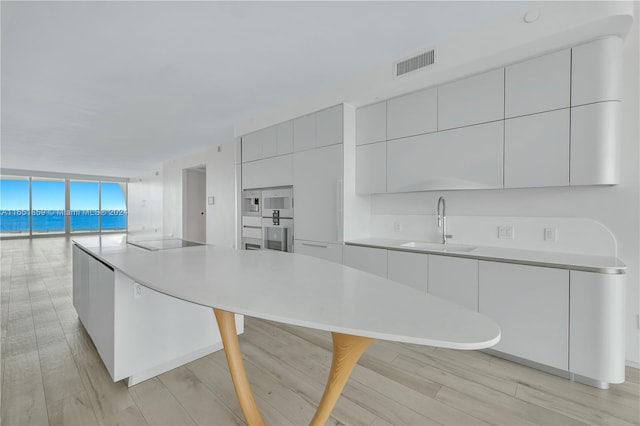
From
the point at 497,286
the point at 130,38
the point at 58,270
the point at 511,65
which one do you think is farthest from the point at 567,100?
the point at 58,270

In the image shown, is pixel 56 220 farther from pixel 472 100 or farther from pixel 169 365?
pixel 472 100

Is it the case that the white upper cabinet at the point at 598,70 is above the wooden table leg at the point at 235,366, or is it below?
above

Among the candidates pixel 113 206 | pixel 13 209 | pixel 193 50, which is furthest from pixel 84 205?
pixel 193 50

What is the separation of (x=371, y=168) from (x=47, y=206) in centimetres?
1381

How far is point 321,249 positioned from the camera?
11.5 feet

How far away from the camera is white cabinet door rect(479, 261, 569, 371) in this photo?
201cm

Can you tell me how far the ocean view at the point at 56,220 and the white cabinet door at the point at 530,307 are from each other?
1472cm

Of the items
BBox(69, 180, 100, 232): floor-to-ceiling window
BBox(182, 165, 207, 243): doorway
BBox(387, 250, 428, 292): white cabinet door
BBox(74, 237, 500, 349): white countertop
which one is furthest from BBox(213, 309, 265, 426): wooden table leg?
BBox(69, 180, 100, 232): floor-to-ceiling window

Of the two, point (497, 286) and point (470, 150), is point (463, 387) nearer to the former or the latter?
point (497, 286)

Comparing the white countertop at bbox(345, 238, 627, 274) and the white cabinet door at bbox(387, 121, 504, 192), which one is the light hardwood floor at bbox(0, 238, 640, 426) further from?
the white cabinet door at bbox(387, 121, 504, 192)

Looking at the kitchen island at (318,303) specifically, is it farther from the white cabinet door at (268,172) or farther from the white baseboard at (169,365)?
the white cabinet door at (268,172)

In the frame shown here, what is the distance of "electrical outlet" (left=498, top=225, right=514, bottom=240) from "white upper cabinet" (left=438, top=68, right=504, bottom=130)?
38.5 inches

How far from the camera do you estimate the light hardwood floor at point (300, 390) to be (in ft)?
5.42

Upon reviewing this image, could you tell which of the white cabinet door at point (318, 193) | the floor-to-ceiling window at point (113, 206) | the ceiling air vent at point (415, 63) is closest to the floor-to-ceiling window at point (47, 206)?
the floor-to-ceiling window at point (113, 206)
